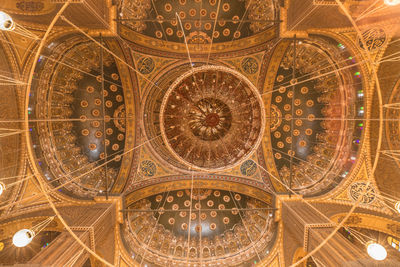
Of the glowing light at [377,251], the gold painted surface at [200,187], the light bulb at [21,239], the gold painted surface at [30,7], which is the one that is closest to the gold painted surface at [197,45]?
the gold painted surface at [30,7]

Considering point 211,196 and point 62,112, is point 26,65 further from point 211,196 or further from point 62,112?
point 211,196

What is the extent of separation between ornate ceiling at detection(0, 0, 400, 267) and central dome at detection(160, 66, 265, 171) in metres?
0.06

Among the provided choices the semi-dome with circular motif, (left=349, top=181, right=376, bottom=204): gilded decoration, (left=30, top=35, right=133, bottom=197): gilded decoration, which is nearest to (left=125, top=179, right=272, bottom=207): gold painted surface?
the semi-dome with circular motif

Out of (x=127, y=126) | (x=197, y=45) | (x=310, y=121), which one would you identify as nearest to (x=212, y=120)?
(x=197, y=45)

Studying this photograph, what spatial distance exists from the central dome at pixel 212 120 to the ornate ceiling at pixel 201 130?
58 mm

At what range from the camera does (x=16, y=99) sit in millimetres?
6527

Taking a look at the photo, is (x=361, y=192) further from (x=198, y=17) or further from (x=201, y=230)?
(x=198, y=17)

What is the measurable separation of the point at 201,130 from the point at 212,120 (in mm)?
804

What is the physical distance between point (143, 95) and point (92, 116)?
2525mm

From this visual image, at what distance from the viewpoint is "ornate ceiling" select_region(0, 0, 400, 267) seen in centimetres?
655

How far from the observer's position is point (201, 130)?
33.4ft

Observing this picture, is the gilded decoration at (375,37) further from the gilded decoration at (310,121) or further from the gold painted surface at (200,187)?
the gold painted surface at (200,187)

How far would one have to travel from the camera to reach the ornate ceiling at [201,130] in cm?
655

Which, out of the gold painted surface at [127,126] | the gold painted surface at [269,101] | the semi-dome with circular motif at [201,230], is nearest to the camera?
the gold painted surface at [269,101]
